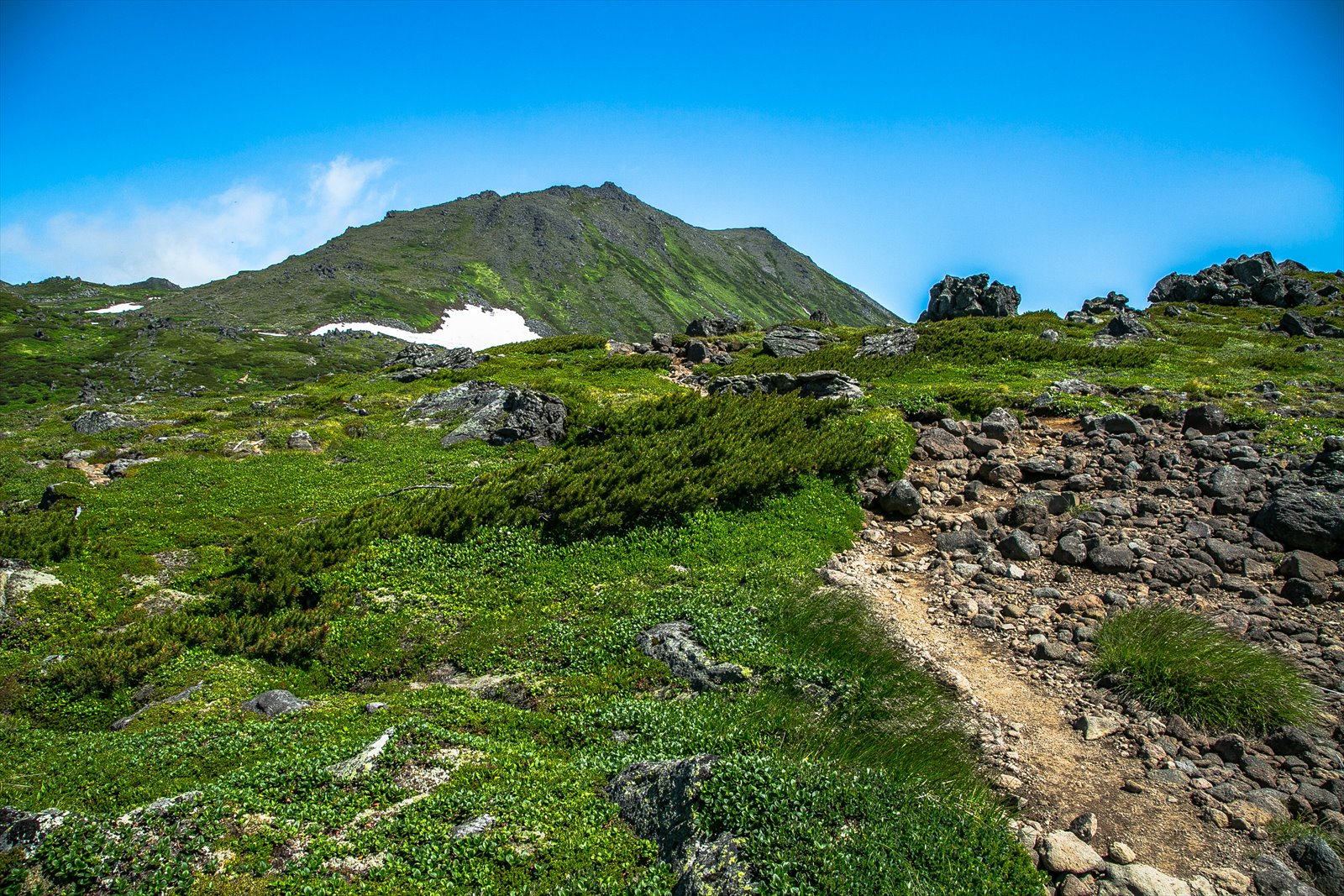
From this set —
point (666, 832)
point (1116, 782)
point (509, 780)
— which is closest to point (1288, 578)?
point (1116, 782)

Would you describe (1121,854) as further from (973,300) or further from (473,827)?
(973,300)

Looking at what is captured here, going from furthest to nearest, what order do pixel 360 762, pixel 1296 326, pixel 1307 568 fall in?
→ pixel 1296 326 < pixel 1307 568 < pixel 360 762

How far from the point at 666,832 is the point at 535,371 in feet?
134

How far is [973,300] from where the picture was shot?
225 feet

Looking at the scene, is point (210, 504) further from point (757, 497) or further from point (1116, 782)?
point (1116, 782)

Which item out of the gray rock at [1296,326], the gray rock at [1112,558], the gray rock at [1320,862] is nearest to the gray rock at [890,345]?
the gray rock at [1112,558]

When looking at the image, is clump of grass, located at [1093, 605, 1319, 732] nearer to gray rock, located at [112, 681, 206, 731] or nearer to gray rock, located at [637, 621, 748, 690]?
gray rock, located at [637, 621, 748, 690]

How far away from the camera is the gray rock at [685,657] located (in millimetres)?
11732

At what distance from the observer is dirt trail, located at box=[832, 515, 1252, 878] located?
8.41 m

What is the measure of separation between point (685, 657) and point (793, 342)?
44.3 meters

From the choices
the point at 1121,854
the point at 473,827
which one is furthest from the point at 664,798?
the point at 1121,854

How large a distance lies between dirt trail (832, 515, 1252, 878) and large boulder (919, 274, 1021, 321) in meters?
61.2

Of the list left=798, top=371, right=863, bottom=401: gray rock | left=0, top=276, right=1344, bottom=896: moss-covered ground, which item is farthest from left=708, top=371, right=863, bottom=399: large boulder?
left=0, top=276, right=1344, bottom=896: moss-covered ground

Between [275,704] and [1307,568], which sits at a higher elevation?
[1307,568]
